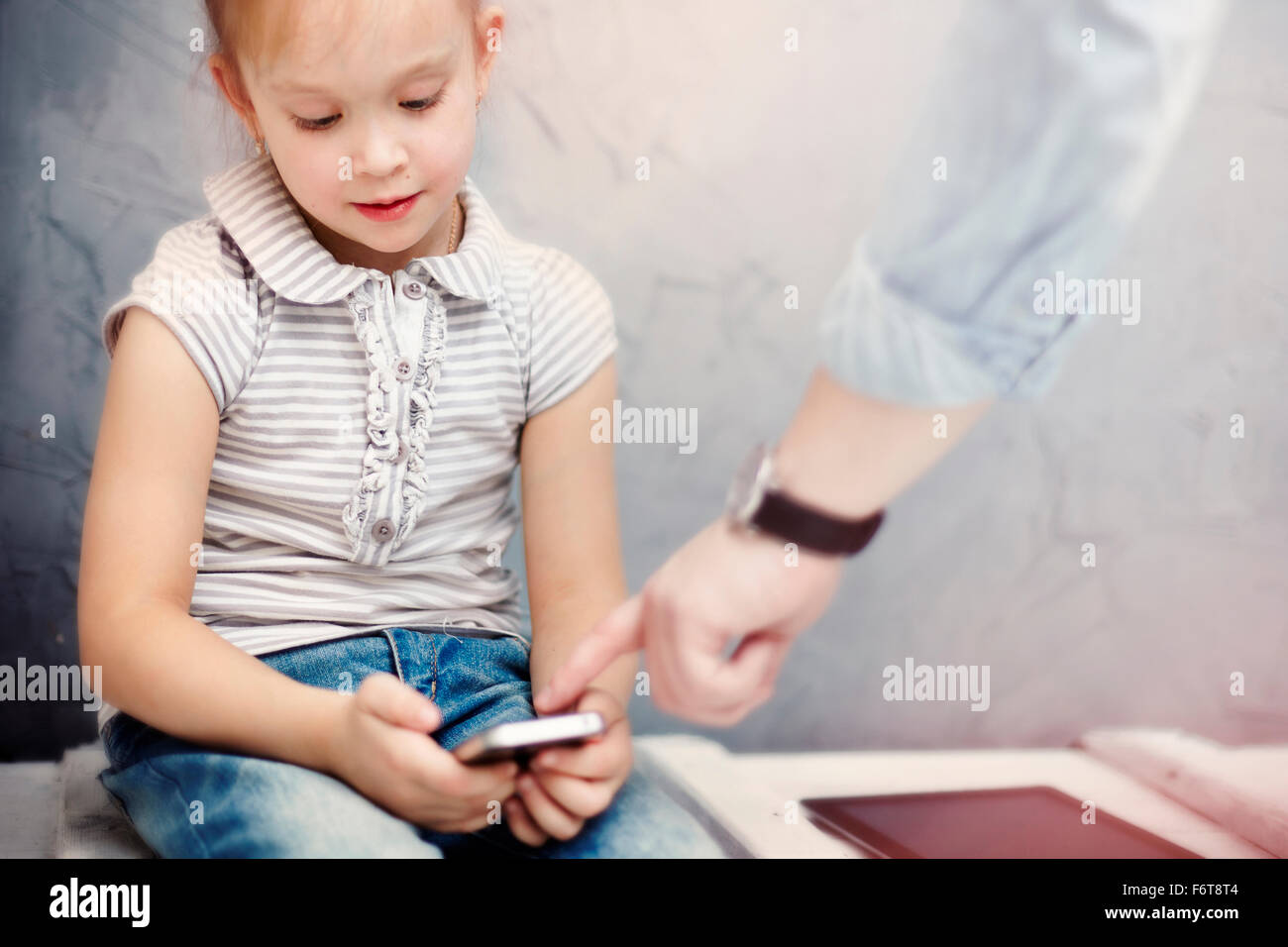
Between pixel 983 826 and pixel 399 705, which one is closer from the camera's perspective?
pixel 399 705

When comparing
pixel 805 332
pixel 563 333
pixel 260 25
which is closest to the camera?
pixel 260 25

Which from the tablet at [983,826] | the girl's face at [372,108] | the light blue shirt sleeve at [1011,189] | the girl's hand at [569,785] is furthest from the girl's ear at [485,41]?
the tablet at [983,826]

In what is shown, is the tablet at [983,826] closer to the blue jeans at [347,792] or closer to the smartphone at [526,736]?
the blue jeans at [347,792]

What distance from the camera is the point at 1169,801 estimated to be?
0.93m

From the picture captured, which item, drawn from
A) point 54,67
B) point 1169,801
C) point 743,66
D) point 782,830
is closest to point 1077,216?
point 743,66

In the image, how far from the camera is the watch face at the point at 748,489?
0.64 m

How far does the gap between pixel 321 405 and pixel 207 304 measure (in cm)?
9

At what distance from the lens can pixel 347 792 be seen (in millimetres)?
651

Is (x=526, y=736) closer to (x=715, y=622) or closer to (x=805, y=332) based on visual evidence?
(x=715, y=622)

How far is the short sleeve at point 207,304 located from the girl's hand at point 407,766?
0.76 feet

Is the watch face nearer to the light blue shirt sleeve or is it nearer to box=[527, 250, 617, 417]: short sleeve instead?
the light blue shirt sleeve

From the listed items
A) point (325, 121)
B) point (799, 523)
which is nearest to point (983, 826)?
point (799, 523)

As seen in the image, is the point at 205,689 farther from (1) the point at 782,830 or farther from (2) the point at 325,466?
(1) the point at 782,830

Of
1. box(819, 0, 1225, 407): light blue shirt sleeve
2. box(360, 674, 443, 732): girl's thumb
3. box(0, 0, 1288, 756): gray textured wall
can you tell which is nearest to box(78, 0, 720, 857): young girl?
box(360, 674, 443, 732): girl's thumb
